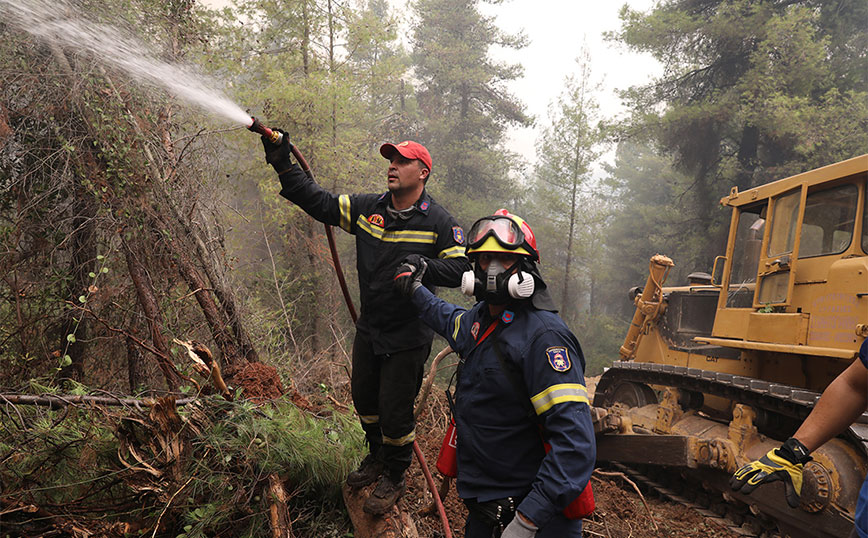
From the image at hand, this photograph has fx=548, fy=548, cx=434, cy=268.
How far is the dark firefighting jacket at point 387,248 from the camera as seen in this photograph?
3.60m

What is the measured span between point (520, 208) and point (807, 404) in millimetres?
33942

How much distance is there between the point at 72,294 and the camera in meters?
5.35

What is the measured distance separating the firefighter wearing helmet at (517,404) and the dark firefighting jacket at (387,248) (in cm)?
63

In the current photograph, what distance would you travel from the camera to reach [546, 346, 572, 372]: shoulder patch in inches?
99.8

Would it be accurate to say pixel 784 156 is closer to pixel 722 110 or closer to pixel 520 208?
pixel 722 110

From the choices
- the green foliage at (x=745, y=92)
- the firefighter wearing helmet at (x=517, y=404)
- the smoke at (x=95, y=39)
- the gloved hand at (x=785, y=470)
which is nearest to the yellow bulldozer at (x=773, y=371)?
the gloved hand at (x=785, y=470)

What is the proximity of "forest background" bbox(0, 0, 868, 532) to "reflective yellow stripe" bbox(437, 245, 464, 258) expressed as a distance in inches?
91.0

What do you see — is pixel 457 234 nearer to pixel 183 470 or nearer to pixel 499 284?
pixel 499 284

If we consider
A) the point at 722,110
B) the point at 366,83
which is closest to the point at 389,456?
the point at 366,83

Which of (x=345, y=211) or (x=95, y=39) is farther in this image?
(x=95, y=39)

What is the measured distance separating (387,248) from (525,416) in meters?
1.52

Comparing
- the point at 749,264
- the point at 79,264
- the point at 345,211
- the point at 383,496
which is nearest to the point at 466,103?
the point at 749,264

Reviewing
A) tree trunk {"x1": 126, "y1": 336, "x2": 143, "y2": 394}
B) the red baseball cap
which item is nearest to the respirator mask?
the red baseball cap

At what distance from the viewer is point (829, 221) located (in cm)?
599
